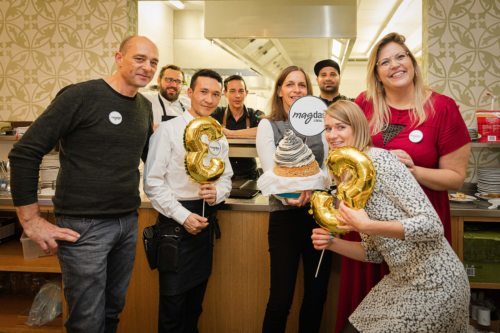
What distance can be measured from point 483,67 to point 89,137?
246 cm

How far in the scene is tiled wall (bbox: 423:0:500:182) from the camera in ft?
8.63

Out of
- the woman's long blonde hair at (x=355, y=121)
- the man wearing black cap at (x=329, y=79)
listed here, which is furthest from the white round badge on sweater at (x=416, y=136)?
the man wearing black cap at (x=329, y=79)

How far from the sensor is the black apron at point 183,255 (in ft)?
5.78

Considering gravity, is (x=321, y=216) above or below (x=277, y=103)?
below

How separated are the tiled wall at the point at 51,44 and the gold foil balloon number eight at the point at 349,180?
2327mm

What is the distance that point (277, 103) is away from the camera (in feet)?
6.14

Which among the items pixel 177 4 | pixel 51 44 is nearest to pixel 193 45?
pixel 177 4

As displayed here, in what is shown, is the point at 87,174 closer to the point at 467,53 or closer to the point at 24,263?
the point at 24,263

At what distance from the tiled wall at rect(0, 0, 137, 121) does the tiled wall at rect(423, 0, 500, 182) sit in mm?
2113

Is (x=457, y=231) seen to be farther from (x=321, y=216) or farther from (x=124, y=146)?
(x=124, y=146)

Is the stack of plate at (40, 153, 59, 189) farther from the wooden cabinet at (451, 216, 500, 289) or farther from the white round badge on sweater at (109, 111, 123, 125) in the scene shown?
the wooden cabinet at (451, 216, 500, 289)

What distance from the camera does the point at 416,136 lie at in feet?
4.91

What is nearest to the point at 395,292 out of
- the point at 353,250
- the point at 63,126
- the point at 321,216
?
the point at 353,250

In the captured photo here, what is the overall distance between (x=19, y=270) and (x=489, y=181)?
2725mm
